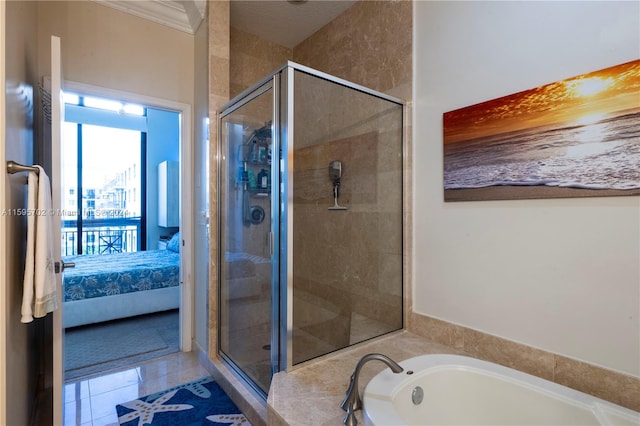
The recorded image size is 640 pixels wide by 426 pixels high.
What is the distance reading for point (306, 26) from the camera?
3037mm

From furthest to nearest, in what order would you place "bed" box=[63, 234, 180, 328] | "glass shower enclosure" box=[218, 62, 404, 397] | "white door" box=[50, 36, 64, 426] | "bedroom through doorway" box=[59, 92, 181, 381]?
"bed" box=[63, 234, 180, 328], "bedroom through doorway" box=[59, 92, 181, 381], "glass shower enclosure" box=[218, 62, 404, 397], "white door" box=[50, 36, 64, 426]

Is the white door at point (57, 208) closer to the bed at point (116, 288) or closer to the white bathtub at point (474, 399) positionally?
the white bathtub at point (474, 399)

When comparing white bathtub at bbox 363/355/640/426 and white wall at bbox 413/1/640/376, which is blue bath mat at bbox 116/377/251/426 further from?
white wall at bbox 413/1/640/376

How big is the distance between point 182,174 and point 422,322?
230 centimetres

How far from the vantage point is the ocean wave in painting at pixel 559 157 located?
1.35 metres

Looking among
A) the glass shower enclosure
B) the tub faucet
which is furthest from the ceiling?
the tub faucet

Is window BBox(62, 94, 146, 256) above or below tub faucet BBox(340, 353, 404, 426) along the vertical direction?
above

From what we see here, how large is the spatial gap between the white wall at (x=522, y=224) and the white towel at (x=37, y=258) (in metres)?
2.05

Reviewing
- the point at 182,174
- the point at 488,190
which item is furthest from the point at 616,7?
the point at 182,174

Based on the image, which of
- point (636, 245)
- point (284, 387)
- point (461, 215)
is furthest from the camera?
point (461, 215)

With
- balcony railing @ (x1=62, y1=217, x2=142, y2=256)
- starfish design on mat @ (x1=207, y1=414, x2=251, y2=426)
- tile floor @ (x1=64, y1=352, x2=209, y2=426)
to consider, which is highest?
balcony railing @ (x1=62, y1=217, x2=142, y2=256)

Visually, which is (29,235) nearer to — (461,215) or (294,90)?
(294,90)

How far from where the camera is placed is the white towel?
1.37 metres

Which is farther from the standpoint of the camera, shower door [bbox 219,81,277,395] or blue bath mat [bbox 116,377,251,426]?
shower door [bbox 219,81,277,395]
